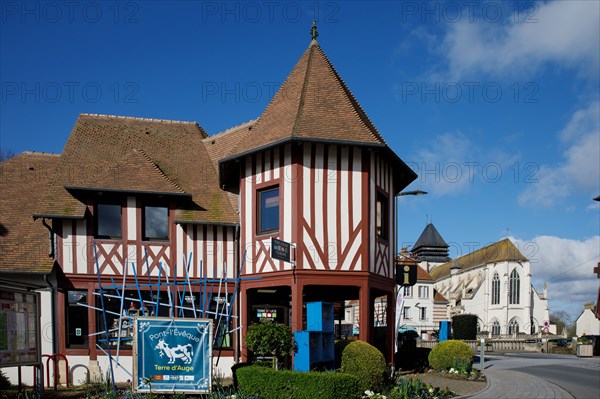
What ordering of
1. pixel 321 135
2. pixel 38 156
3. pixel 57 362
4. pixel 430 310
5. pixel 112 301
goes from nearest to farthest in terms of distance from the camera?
1. pixel 321 135
2. pixel 57 362
3. pixel 112 301
4. pixel 38 156
5. pixel 430 310

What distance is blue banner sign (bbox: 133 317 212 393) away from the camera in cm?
1177

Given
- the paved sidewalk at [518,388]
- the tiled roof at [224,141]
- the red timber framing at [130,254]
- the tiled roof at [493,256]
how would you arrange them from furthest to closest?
the tiled roof at [493,256] → the tiled roof at [224,141] → the red timber framing at [130,254] → the paved sidewalk at [518,388]

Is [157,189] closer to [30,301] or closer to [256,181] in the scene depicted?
[256,181]

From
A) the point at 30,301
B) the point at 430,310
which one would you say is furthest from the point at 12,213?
the point at 430,310

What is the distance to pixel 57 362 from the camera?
53.6ft

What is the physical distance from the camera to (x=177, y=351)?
12.0 metres

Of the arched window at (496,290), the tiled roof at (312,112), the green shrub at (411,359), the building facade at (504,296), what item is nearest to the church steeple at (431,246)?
the building facade at (504,296)

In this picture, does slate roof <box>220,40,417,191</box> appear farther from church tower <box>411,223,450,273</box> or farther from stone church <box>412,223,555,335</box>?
church tower <box>411,223,450,273</box>

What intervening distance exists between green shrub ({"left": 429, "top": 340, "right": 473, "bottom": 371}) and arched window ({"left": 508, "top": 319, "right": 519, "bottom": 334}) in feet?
216

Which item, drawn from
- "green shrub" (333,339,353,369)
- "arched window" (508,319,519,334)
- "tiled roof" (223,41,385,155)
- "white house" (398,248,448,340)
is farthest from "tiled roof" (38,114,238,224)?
"arched window" (508,319,519,334)

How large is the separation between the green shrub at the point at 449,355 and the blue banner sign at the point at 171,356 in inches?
352

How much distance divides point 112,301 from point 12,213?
4466 millimetres

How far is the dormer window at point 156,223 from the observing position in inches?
701

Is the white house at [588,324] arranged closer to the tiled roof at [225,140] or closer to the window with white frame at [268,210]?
the tiled roof at [225,140]
